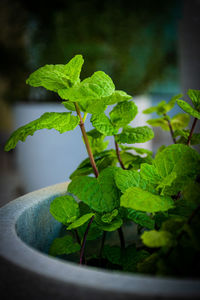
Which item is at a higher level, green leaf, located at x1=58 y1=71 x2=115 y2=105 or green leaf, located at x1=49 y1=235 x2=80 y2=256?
green leaf, located at x1=58 y1=71 x2=115 y2=105

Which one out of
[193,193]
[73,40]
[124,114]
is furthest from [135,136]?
[73,40]

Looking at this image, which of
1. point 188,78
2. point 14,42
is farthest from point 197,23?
point 14,42

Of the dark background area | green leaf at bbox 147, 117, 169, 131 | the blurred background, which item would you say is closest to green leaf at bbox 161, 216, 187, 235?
green leaf at bbox 147, 117, 169, 131

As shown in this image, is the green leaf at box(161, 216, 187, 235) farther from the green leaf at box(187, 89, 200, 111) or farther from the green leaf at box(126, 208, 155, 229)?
the green leaf at box(187, 89, 200, 111)

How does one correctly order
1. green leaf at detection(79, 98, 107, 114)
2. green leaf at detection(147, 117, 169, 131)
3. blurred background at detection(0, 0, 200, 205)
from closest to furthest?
1. green leaf at detection(79, 98, 107, 114)
2. green leaf at detection(147, 117, 169, 131)
3. blurred background at detection(0, 0, 200, 205)

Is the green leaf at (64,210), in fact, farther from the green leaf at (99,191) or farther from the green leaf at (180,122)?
the green leaf at (180,122)

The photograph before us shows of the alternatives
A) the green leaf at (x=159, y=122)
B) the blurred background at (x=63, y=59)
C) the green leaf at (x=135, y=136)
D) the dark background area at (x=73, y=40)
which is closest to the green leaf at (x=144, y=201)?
the green leaf at (x=135, y=136)

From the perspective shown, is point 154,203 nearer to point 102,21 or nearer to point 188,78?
point 188,78
